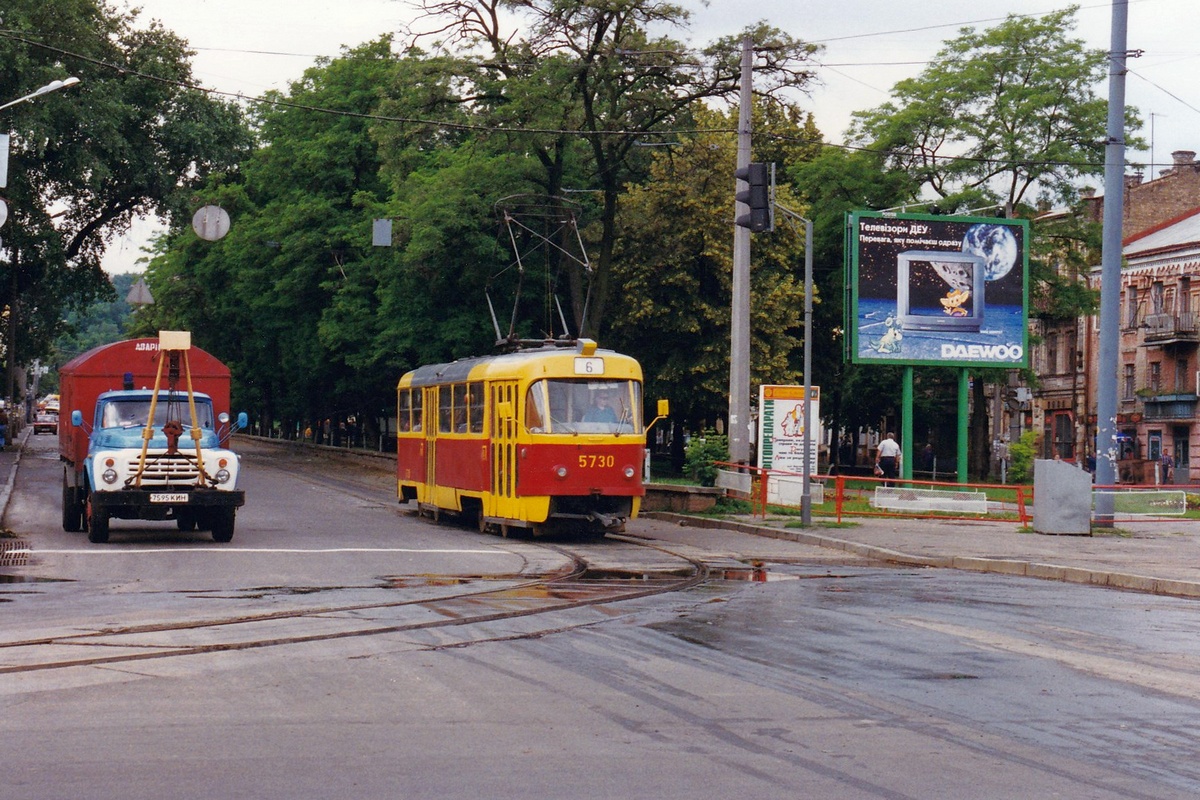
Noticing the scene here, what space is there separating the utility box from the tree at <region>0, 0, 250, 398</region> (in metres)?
34.7

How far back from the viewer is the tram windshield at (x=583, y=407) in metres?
24.9

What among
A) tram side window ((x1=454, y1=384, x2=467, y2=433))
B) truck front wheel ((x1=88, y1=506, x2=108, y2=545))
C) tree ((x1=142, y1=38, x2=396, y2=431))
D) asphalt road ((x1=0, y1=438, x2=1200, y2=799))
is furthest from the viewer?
tree ((x1=142, y1=38, x2=396, y2=431))

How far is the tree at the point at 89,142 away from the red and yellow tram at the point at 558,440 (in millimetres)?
29005

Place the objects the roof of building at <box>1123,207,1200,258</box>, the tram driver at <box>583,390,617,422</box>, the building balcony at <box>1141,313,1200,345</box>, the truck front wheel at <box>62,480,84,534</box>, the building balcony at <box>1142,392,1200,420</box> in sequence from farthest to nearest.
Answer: the roof of building at <box>1123,207,1200,258</box>
the building balcony at <box>1142,392,1200,420</box>
the building balcony at <box>1141,313,1200,345</box>
the tram driver at <box>583,390,617,422</box>
the truck front wheel at <box>62,480,84,534</box>

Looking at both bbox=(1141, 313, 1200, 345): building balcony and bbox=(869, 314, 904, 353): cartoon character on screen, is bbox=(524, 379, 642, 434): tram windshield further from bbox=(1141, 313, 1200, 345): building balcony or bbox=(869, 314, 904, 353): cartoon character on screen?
bbox=(1141, 313, 1200, 345): building balcony

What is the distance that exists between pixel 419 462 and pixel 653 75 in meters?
15.3

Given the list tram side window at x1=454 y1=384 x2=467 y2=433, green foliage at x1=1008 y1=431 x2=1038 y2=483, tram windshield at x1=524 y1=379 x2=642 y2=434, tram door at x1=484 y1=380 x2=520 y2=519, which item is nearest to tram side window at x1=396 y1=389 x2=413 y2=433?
tram side window at x1=454 y1=384 x2=467 y2=433

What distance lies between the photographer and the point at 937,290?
3556cm

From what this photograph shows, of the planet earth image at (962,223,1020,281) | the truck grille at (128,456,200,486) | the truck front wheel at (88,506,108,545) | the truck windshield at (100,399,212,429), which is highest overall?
the planet earth image at (962,223,1020,281)

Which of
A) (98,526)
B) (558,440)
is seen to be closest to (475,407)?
(558,440)

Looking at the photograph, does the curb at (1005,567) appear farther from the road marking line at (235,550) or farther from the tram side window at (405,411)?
the tram side window at (405,411)

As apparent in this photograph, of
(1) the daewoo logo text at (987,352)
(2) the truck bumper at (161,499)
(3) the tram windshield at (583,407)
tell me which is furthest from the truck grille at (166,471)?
(1) the daewoo logo text at (987,352)

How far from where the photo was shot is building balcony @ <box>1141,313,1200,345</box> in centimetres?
6638

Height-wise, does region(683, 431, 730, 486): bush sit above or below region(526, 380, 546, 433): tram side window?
below
